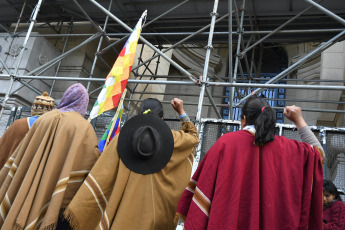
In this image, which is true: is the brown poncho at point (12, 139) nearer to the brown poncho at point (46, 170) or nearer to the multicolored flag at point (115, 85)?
the brown poncho at point (46, 170)

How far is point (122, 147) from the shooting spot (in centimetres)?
250

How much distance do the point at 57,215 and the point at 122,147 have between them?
707 mm

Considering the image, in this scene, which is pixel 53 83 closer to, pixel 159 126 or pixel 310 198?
pixel 159 126

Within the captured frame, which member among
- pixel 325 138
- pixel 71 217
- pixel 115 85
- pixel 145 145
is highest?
pixel 115 85

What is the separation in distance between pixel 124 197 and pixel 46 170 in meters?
0.73

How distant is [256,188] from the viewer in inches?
80.5

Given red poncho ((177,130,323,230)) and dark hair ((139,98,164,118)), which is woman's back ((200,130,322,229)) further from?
dark hair ((139,98,164,118))

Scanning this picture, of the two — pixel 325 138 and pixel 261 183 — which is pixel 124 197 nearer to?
pixel 261 183

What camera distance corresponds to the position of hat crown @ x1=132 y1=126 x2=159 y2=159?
93.9 inches

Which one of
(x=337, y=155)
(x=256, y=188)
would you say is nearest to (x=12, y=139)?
(x=256, y=188)

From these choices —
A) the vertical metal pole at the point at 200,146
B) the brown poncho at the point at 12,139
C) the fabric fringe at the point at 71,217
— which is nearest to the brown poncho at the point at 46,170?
the fabric fringe at the point at 71,217

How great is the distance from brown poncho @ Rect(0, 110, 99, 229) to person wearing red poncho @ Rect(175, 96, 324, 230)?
99 cm

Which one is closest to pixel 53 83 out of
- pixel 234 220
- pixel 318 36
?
pixel 318 36

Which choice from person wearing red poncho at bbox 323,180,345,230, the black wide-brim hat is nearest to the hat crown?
the black wide-brim hat
